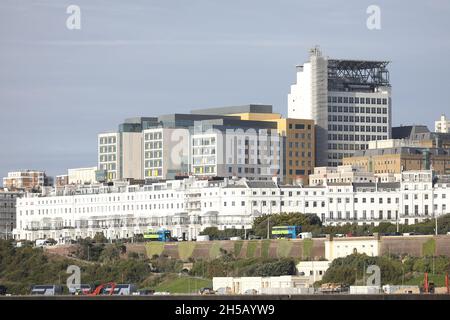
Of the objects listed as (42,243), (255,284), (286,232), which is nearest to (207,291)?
(255,284)

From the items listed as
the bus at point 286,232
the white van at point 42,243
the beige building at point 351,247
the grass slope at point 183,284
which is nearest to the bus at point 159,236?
the white van at point 42,243

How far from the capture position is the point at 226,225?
188 metres

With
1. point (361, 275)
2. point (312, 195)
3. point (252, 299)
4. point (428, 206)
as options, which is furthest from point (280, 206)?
point (252, 299)

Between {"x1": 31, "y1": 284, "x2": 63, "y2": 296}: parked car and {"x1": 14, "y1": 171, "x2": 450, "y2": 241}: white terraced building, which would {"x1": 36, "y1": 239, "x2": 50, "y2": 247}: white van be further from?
{"x1": 31, "y1": 284, "x2": 63, "y2": 296}: parked car

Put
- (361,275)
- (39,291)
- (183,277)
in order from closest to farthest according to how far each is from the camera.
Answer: (39,291)
(361,275)
(183,277)

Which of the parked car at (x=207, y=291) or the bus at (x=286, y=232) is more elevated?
the bus at (x=286, y=232)

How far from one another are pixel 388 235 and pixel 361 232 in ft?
29.2

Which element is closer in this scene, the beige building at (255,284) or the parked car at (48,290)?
the parked car at (48,290)

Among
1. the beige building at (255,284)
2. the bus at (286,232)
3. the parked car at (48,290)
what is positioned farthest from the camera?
the bus at (286,232)

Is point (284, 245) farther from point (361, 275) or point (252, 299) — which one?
point (252, 299)

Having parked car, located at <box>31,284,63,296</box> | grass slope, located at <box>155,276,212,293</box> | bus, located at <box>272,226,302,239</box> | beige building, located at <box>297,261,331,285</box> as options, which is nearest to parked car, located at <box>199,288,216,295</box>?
grass slope, located at <box>155,276,212,293</box>

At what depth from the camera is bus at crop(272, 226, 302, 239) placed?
540 feet

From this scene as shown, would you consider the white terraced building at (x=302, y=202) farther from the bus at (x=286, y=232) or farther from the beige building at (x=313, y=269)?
the beige building at (x=313, y=269)

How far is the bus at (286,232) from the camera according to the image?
540 feet
